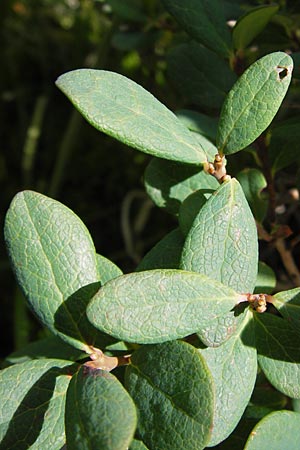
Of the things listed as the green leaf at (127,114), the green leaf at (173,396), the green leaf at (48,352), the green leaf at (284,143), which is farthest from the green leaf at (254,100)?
the green leaf at (48,352)

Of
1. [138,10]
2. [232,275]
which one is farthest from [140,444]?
[138,10]

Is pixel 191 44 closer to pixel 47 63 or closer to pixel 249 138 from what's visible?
pixel 249 138

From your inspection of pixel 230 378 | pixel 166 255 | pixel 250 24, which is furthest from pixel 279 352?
pixel 250 24

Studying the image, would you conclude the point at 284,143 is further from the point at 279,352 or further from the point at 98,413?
the point at 98,413

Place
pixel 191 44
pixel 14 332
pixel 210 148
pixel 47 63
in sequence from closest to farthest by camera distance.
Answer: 1. pixel 210 148
2. pixel 191 44
3. pixel 14 332
4. pixel 47 63

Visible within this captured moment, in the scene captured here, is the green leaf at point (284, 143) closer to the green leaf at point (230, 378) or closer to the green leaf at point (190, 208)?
the green leaf at point (190, 208)

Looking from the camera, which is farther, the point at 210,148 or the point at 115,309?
the point at 210,148
